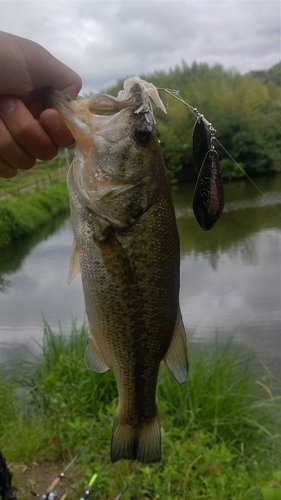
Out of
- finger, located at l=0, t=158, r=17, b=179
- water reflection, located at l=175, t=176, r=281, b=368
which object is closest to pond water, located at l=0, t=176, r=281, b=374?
water reflection, located at l=175, t=176, r=281, b=368

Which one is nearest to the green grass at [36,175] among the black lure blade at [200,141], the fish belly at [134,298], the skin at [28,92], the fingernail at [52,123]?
the skin at [28,92]

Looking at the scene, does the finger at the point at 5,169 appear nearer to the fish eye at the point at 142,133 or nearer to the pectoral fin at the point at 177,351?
the fish eye at the point at 142,133

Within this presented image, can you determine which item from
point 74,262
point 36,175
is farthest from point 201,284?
point 36,175

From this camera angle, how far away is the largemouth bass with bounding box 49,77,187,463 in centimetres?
157

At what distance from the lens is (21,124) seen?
1661 millimetres

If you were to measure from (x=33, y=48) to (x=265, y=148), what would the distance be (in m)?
15.8

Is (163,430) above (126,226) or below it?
below

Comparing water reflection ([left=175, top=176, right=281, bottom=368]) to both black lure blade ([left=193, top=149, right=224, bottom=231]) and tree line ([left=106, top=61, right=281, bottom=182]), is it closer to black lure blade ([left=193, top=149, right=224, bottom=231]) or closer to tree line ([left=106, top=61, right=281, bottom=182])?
tree line ([left=106, top=61, right=281, bottom=182])

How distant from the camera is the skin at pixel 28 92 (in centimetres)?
162

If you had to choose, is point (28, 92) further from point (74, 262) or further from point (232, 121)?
point (232, 121)

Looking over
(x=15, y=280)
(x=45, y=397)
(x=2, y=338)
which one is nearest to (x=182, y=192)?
(x=15, y=280)

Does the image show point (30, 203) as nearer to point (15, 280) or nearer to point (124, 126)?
point (15, 280)

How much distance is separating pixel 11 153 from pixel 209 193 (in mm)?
811

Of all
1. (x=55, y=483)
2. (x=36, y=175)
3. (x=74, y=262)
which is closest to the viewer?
(x=74, y=262)
